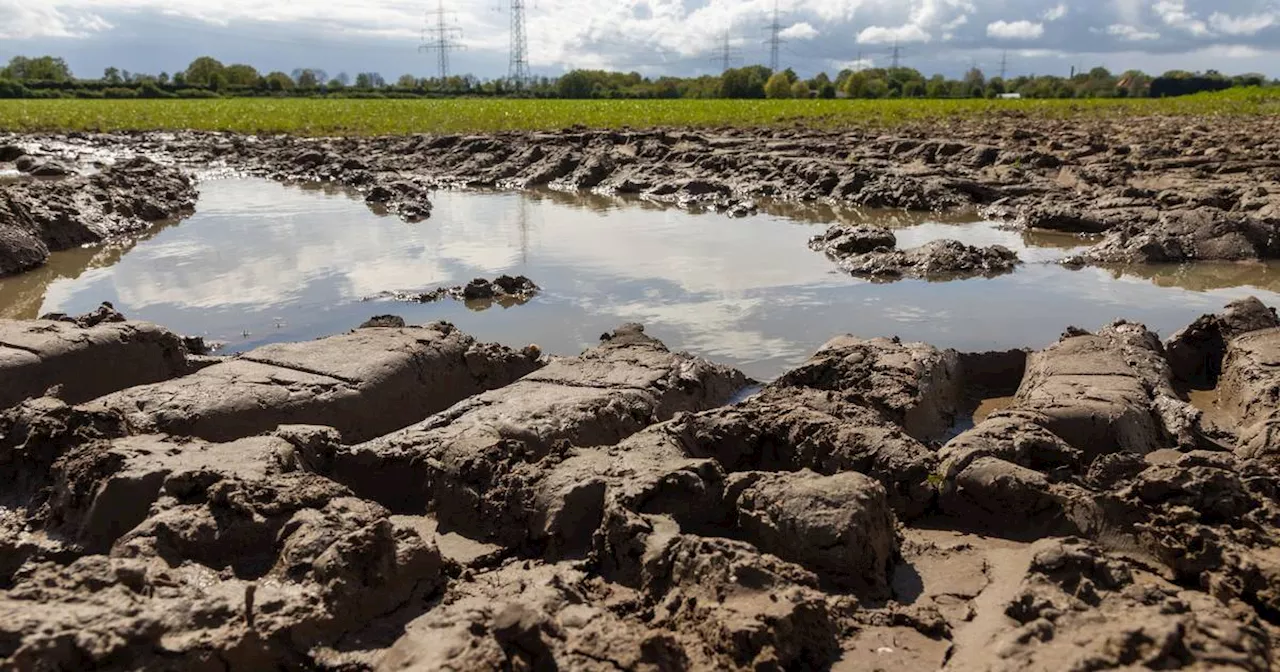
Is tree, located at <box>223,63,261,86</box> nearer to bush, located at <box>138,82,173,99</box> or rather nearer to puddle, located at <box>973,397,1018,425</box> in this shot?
bush, located at <box>138,82,173,99</box>

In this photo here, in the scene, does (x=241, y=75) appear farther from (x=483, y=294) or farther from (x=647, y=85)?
(x=483, y=294)

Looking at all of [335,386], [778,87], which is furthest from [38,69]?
[335,386]

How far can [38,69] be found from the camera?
75438 millimetres

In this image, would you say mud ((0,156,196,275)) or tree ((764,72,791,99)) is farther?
tree ((764,72,791,99))

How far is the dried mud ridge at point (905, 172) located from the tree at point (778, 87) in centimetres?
3422

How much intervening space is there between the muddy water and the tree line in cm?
4564

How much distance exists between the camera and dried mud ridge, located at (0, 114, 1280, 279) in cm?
936

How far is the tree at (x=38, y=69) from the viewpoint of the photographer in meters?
74.8

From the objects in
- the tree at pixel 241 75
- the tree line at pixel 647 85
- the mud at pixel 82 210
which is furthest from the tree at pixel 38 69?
the mud at pixel 82 210

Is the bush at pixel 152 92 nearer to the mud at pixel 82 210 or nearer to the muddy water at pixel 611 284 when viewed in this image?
the mud at pixel 82 210

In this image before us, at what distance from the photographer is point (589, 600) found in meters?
2.85

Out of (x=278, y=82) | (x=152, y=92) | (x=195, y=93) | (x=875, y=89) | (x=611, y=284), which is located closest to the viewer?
(x=611, y=284)

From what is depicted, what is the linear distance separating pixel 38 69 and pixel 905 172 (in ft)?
272

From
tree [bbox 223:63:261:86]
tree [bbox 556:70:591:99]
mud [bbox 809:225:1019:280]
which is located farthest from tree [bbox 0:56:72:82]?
mud [bbox 809:225:1019:280]
